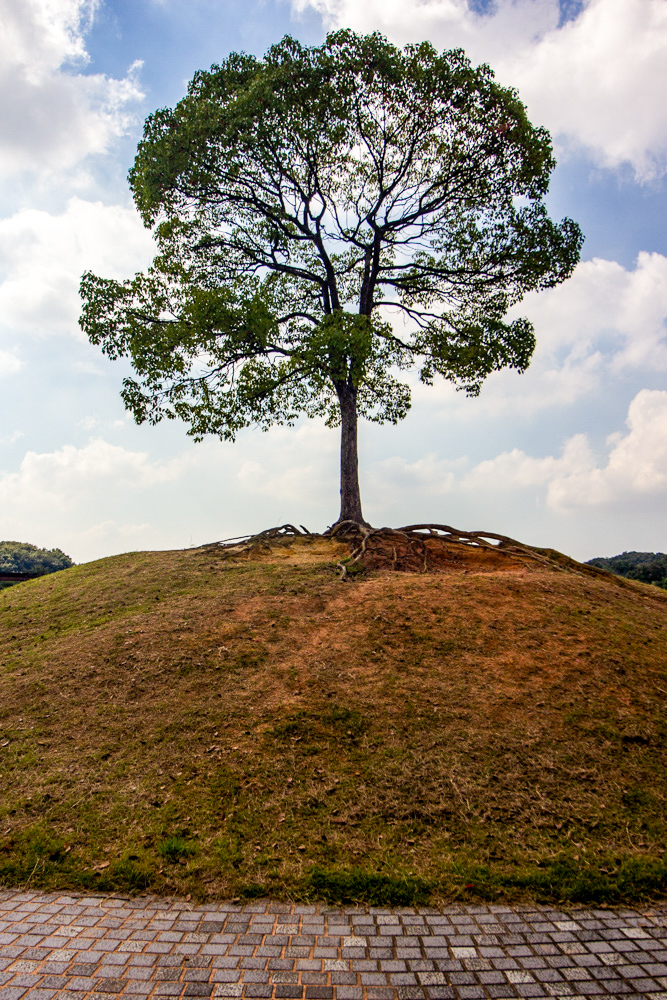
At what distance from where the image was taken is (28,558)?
26594 millimetres

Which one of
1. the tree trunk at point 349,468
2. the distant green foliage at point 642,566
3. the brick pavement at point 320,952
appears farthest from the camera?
the distant green foliage at point 642,566

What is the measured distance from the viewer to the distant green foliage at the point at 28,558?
85.3 ft

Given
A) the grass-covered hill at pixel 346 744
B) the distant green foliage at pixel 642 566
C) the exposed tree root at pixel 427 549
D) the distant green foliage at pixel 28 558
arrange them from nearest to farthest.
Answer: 1. the grass-covered hill at pixel 346 744
2. the exposed tree root at pixel 427 549
3. the distant green foliage at pixel 642 566
4. the distant green foliage at pixel 28 558

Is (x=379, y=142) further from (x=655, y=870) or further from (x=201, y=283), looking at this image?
(x=655, y=870)

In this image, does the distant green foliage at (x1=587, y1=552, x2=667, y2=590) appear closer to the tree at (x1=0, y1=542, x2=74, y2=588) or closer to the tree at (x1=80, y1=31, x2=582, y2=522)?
the tree at (x1=80, y1=31, x2=582, y2=522)

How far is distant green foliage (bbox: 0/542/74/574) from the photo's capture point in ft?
85.3

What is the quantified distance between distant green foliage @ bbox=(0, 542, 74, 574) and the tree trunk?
50.1ft

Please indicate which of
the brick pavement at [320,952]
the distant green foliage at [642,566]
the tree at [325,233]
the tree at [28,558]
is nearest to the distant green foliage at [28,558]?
the tree at [28,558]

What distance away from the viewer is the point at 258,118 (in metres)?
15.7

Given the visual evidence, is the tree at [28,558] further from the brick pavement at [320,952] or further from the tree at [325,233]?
the brick pavement at [320,952]

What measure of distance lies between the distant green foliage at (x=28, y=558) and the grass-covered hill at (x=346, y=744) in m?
16.3

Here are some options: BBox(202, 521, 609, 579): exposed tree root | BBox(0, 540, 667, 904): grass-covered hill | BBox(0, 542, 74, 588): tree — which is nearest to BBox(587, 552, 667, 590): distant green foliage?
BBox(202, 521, 609, 579): exposed tree root

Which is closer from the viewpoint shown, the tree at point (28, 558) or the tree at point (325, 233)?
the tree at point (325, 233)

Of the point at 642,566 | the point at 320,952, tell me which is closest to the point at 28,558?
the point at 642,566
